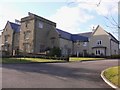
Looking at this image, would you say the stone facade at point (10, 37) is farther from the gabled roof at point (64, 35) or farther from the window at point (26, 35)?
the gabled roof at point (64, 35)

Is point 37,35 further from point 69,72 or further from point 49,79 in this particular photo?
point 49,79

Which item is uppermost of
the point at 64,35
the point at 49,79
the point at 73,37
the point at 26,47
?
the point at 64,35

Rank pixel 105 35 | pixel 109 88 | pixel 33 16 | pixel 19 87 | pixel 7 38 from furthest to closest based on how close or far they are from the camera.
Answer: pixel 7 38, pixel 105 35, pixel 33 16, pixel 109 88, pixel 19 87

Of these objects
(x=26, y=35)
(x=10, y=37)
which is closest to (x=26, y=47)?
(x=26, y=35)

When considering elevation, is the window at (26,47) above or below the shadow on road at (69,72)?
above

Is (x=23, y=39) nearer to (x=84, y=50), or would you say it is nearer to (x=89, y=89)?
(x=84, y=50)

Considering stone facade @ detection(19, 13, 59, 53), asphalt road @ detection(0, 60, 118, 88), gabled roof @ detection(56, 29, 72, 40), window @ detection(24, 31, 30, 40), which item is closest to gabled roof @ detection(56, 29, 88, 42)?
gabled roof @ detection(56, 29, 72, 40)

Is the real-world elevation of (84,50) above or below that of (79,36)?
below

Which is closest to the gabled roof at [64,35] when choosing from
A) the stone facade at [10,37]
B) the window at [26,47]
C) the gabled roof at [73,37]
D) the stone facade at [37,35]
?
the gabled roof at [73,37]

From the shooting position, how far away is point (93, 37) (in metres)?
65.9

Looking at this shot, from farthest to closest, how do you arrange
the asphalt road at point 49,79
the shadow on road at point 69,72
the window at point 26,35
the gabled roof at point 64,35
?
the gabled roof at point 64,35, the window at point 26,35, the shadow on road at point 69,72, the asphalt road at point 49,79

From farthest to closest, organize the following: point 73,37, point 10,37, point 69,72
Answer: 1. point 73,37
2. point 10,37
3. point 69,72

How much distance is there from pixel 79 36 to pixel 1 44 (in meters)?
23.8

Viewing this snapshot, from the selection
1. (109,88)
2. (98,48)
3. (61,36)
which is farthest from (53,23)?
(109,88)
